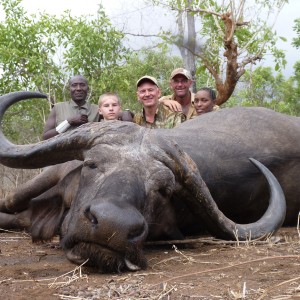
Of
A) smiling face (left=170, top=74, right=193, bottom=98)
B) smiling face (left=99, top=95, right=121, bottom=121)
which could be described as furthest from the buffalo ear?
smiling face (left=170, top=74, right=193, bottom=98)

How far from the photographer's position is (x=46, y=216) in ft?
14.2

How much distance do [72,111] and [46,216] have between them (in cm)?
313

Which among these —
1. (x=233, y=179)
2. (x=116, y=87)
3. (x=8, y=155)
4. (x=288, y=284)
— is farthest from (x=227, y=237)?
(x=116, y=87)

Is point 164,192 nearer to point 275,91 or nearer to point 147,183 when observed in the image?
point 147,183

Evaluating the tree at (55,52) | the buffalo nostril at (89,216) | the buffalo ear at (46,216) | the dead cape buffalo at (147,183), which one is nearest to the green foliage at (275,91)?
the tree at (55,52)

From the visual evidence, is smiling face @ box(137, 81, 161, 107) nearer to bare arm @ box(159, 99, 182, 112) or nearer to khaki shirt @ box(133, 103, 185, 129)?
khaki shirt @ box(133, 103, 185, 129)

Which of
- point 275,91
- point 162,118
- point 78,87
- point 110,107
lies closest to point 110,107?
point 110,107

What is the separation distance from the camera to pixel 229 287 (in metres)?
2.72

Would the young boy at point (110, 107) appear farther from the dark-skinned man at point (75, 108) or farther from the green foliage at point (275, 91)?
the green foliage at point (275, 91)

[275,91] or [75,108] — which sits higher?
[275,91]

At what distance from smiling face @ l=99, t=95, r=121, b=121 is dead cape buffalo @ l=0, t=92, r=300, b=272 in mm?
1176

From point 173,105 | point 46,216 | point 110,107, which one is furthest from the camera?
point 173,105

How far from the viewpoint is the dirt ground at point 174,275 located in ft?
8.67

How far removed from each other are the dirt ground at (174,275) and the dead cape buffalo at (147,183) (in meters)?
0.13
